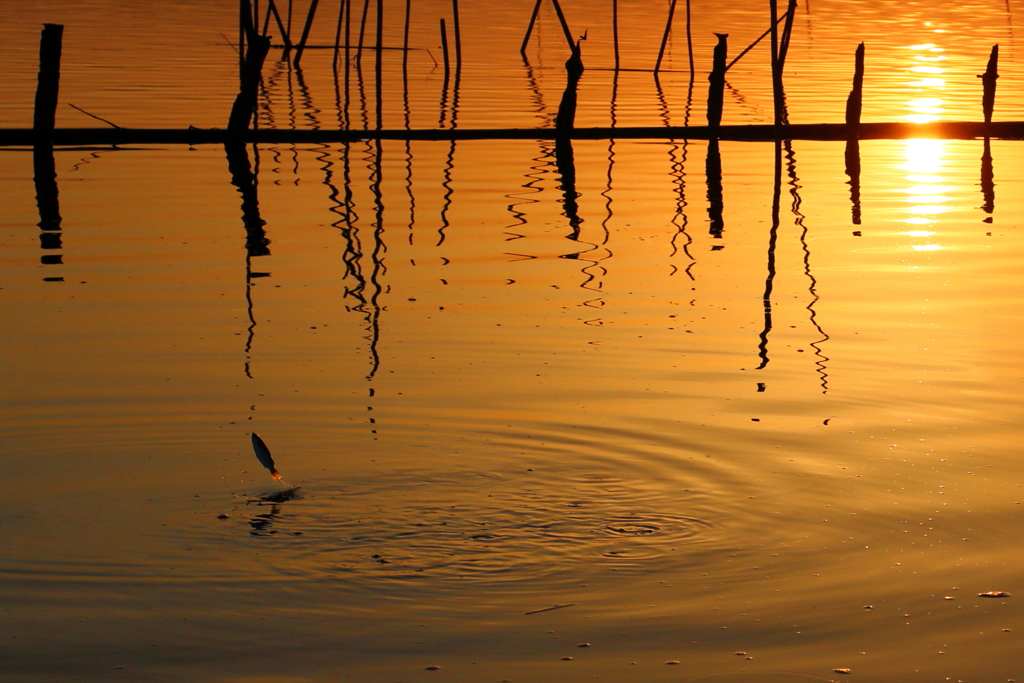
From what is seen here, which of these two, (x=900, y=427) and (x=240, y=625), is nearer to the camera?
(x=240, y=625)

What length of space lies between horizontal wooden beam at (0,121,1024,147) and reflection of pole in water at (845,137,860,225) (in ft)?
0.99

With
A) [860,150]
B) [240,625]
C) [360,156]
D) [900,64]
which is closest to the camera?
[240,625]

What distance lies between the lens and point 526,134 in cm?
1667

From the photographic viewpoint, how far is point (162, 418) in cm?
700

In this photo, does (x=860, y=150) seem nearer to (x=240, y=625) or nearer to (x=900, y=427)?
(x=900, y=427)

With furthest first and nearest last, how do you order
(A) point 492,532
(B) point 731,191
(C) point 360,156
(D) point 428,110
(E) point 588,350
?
1. (D) point 428,110
2. (C) point 360,156
3. (B) point 731,191
4. (E) point 588,350
5. (A) point 492,532

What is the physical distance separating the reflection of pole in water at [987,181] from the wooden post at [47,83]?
31.1 ft

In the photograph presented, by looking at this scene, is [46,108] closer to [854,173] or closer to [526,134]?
[526,134]

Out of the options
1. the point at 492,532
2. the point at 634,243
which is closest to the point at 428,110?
the point at 634,243

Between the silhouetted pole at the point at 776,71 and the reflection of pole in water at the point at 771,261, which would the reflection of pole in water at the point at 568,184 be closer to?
the reflection of pole in water at the point at 771,261

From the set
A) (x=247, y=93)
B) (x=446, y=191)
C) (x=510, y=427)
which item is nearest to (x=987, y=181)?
(x=446, y=191)

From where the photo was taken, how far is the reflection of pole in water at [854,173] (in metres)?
13.8

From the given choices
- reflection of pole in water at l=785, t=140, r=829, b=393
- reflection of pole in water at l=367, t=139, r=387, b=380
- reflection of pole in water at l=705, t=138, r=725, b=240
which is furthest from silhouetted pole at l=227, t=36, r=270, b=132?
reflection of pole in water at l=785, t=140, r=829, b=393

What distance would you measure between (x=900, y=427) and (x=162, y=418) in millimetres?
3426
